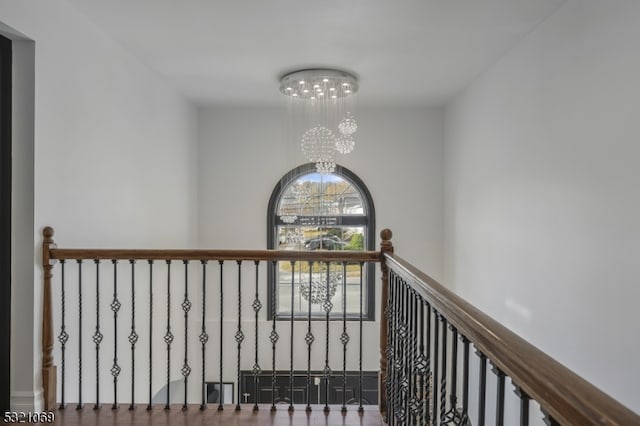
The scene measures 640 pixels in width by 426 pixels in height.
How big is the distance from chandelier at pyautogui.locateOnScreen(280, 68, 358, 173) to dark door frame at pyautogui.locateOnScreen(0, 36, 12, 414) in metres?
2.19

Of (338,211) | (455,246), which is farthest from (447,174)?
(338,211)

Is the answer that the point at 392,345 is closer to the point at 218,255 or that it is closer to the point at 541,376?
the point at 218,255

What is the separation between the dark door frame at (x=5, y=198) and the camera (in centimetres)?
237

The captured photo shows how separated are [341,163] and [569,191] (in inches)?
121

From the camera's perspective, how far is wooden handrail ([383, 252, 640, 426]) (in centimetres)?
56

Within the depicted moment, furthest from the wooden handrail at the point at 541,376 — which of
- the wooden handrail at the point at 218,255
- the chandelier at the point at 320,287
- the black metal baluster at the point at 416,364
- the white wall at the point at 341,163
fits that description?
the white wall at the point at 341,163

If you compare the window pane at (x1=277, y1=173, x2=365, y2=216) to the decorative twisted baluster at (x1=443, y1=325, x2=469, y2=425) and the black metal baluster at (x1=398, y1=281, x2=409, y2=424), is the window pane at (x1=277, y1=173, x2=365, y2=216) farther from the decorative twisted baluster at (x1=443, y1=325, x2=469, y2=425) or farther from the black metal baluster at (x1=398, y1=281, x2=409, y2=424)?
the decorative twisted baluster at (x1=443, y1=325, x2=469, y2=425)

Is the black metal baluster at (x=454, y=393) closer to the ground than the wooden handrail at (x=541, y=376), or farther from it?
closer to the ground

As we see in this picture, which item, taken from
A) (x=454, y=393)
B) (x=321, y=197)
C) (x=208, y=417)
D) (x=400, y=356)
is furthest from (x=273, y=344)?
(x=321, y=197)

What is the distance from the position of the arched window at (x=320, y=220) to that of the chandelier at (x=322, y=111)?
46cm

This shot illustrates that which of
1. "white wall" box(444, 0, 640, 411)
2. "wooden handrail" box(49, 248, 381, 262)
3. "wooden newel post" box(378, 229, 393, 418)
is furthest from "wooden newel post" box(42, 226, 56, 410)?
"white wall" box(444, 0, 640, 411)

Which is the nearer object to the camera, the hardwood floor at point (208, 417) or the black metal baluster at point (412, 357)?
the black metal baluster at point (412, 357)

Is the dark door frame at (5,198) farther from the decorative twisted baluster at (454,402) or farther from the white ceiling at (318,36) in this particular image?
the decorative twisted baluster at (454,402)

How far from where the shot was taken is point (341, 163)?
5.38 meters
